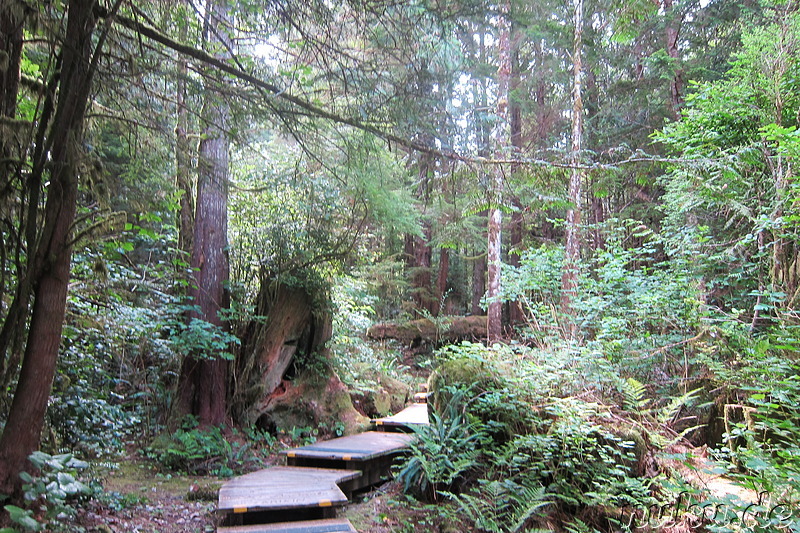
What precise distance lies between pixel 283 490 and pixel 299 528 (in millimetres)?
855

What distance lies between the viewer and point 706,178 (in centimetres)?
644

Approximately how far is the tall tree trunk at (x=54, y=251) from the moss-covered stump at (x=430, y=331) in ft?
43.1

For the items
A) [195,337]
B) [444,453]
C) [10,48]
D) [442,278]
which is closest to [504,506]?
[444,453]

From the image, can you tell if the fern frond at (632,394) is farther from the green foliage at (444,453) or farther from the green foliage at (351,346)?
the green foliage at (351,346)

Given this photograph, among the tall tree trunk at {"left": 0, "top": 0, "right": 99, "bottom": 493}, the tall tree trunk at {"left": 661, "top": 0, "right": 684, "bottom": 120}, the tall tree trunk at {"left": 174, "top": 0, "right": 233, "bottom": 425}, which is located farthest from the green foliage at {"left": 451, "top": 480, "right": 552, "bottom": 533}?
the tall tree trunk at {"left": 661, "top": 0, "right": 684, "bottom": 120}

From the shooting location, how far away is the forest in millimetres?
3650

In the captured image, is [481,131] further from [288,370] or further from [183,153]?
[288,370]

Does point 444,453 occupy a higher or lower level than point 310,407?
lower

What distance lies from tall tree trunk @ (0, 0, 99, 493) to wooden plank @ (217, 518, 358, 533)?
195cm

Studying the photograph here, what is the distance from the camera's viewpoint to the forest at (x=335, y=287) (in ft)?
12.0

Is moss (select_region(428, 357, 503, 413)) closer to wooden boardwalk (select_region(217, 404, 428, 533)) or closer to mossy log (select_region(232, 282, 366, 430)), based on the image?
wooden boardwalk (select_region(217, 404, 428, 533))

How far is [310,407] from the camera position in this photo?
894cm

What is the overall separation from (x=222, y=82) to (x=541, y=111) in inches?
600

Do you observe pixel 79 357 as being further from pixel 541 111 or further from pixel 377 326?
pixel 541 111
